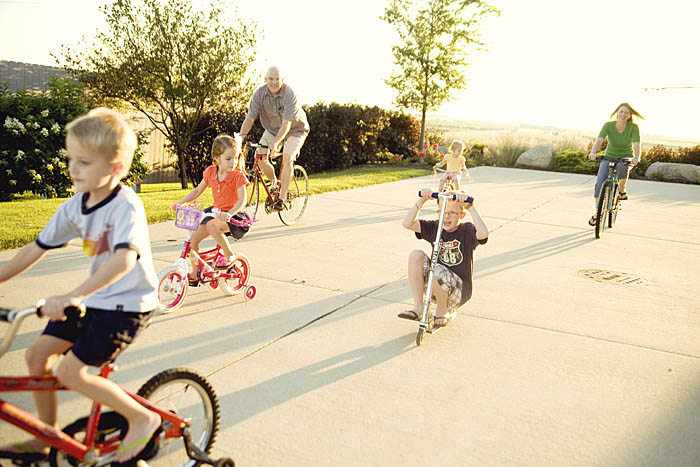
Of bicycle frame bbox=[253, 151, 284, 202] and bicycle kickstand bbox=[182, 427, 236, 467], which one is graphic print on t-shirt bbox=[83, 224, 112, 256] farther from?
bicycle frame bbox=[253, 151, 284, 202]

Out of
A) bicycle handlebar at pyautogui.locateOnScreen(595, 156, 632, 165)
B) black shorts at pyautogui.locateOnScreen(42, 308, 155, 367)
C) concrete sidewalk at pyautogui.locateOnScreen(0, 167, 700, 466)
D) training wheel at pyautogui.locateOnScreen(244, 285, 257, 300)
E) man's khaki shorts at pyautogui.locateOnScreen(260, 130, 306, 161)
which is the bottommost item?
concrete sidewalk at pyautogui.locateOnScreen(0, 167, 700, 466)

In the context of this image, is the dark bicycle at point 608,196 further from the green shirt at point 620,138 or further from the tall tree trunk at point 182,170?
the tall tree trunk at point 182,170

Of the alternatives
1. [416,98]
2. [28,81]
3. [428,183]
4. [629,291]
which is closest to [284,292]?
[629,291]

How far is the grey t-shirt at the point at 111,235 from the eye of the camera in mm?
2283

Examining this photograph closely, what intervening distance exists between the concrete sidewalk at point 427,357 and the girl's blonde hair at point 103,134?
4.94 ft

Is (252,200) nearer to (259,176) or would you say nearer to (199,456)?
(259,176)

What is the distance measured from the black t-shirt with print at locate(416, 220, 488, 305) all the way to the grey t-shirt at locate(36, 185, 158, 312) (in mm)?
2559

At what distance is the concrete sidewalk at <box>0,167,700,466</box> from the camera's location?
3029 millimetres

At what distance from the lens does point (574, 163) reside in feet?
68.0

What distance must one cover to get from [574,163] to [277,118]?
50.7ft

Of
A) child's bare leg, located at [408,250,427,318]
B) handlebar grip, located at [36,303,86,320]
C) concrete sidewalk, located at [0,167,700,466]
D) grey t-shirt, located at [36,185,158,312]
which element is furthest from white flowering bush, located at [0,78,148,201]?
handlebar grip, located at [36,303,86,320]

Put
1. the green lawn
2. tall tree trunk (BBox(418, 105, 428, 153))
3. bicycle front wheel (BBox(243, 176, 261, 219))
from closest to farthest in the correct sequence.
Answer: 1. the green lawn
2. bicycle front wheel (BBox(243, 176, 261, 219))
3. tall tree trunk (BBox(418, 105, 428, 153))

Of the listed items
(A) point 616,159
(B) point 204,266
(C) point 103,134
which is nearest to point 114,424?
(C) point 103,134

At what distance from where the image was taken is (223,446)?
9.40ft
